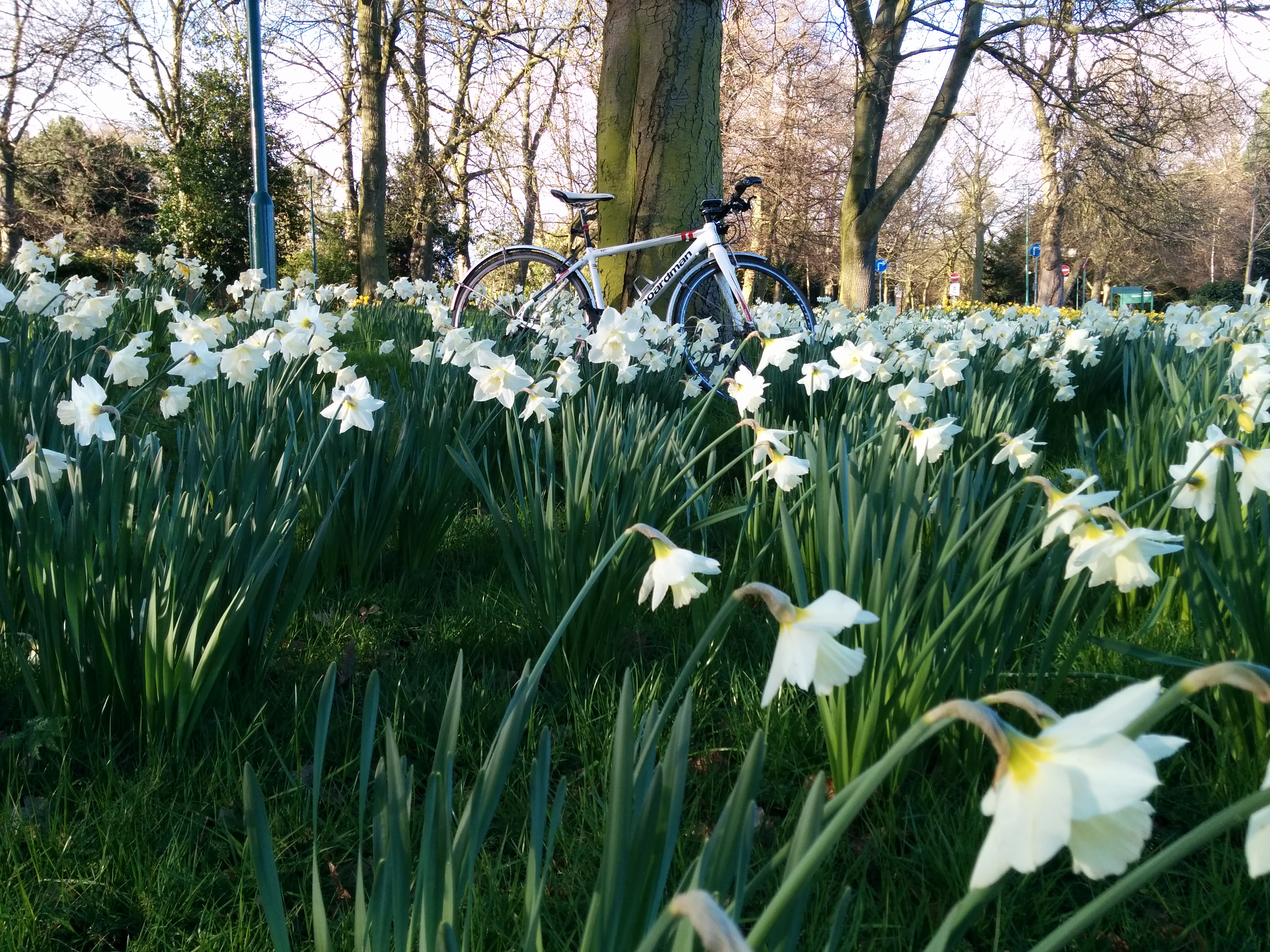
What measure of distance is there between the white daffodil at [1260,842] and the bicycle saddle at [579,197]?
198 inches

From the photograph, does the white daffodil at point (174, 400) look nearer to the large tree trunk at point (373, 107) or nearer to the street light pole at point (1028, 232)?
the large tree trunk at point (373, 107)

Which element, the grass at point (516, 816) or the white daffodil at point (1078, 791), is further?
the grass at point (516, 816)

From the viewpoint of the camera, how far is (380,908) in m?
0.83

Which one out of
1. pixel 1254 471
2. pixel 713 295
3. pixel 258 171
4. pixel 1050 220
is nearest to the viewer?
pixel 1254 471

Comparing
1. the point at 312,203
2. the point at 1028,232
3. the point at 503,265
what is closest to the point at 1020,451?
the point at 503,265

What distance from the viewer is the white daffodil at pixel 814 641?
2.34ft

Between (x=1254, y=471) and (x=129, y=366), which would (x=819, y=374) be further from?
(x=129, y=366)

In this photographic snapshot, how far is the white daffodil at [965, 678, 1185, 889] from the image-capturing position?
47cm

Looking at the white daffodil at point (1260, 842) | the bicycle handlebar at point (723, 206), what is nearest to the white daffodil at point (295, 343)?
the white daffodil at point (1260, 842)

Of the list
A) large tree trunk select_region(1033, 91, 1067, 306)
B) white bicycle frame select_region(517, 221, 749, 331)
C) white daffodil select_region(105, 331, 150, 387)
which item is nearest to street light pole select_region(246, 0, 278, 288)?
white bicycle frame select_region(517, 221, 749, 331)

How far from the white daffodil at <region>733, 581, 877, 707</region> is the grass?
509mm

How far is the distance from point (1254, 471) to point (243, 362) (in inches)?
86.7

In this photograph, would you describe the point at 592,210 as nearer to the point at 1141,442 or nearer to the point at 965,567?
the point at 1141,442

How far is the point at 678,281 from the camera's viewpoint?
4922 mm
